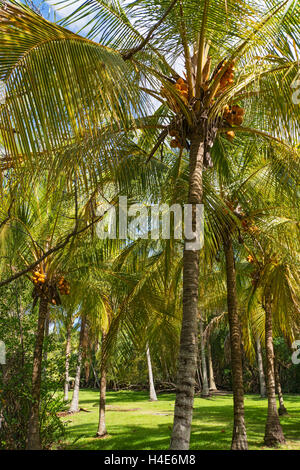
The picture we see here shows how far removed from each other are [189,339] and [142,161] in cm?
275

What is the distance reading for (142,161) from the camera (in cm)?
609

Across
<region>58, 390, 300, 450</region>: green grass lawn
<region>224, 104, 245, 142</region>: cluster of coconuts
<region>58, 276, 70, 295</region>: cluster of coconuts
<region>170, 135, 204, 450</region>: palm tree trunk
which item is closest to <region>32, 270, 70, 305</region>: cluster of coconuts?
<region>58, 276, 70, 295</region>: cluster of coconuts

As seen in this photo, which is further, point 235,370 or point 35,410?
point 235,370

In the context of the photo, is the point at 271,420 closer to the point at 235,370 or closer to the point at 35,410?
the point at 235,370

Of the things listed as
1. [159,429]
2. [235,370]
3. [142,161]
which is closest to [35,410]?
[235,370]

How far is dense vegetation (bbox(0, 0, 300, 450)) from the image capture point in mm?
3307

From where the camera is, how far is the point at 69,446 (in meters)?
10.6

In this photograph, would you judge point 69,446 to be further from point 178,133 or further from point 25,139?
point 25,139

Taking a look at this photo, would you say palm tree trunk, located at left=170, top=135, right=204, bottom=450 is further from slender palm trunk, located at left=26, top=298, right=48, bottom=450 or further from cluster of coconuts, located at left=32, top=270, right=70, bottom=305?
cluster of coconuts, located at left=32, top=270, right=70, bottom=305

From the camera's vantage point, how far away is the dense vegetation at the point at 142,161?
3307mm

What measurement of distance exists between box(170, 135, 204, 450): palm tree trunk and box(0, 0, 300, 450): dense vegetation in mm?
13

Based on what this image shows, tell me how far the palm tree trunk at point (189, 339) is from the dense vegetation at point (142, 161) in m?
0.01

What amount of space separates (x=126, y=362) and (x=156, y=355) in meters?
0.58

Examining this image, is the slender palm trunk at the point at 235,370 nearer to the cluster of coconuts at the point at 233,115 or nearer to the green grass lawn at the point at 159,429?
the cluster of coconuts at the point at 233,115
